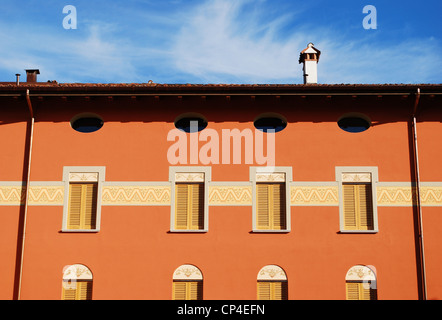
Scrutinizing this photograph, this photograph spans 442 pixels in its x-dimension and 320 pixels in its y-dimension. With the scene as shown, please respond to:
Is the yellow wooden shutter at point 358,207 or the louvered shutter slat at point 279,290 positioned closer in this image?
the louvered shutter slat at point 279,290

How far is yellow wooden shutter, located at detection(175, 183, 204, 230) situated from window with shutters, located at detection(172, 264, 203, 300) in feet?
3.95

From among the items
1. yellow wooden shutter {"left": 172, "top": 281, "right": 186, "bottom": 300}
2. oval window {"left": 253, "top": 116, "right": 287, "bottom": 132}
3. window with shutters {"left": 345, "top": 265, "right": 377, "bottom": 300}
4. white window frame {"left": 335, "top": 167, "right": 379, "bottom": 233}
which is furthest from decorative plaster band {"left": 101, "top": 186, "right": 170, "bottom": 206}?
window with shutters {"left": 345, "top": 265, "right": 377, "bottom": 300}

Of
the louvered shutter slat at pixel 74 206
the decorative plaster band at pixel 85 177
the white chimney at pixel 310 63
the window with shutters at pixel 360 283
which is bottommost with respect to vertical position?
the window with shutters at pixel 360 283

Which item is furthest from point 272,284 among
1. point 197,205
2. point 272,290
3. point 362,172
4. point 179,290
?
point 362,172

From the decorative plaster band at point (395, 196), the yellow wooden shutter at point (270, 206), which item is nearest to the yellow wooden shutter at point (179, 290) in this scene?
the yellow wooden shutter at point (270, 206)

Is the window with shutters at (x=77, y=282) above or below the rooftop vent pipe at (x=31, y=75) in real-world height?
below

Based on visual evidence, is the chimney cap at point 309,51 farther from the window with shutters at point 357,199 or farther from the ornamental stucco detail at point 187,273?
the ornamental stucco detail at point 187,273

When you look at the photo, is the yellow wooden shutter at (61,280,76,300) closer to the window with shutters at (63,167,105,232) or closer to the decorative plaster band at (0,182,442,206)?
the window with shutters at (63,167,105,232)

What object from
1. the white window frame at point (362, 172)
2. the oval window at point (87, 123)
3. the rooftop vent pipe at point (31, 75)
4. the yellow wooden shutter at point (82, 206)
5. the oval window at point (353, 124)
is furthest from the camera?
the rooftop vent pipe at point (31, 75)

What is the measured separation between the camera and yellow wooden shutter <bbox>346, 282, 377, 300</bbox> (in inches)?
592

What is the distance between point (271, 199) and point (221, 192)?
57.0 inches

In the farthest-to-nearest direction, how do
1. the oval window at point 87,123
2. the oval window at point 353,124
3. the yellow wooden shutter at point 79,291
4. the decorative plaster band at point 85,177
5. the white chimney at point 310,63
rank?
1. the white chimney at point 310,63
2. the oval window at point 87,123
3. the oval window at point 353,124
4. the decorative plaster band at point 85,177
5. the yellow wooden shutter at point 79,291

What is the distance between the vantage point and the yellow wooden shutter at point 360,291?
49.4 ft

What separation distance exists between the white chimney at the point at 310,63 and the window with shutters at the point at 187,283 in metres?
8.69
